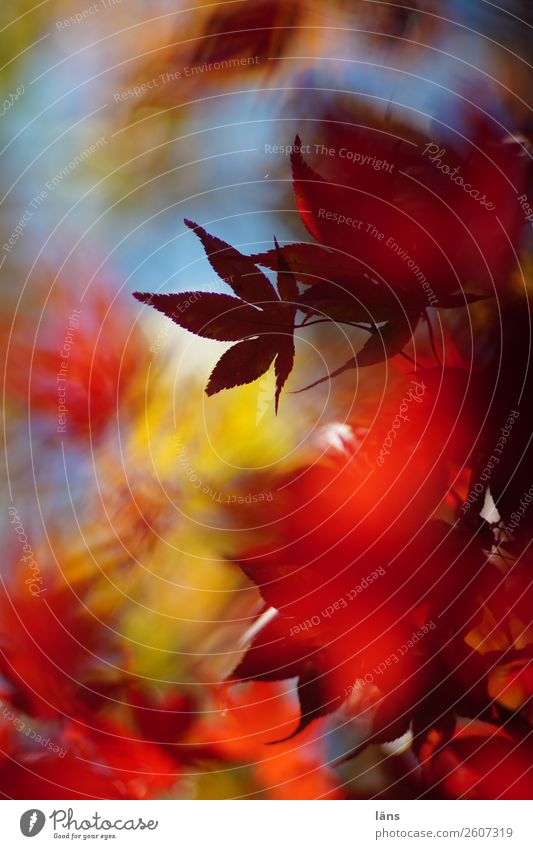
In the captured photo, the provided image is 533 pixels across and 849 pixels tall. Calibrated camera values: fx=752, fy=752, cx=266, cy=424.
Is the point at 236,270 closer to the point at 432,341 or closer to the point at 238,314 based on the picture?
the point at 238,314
